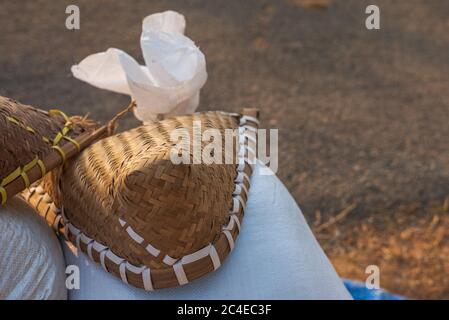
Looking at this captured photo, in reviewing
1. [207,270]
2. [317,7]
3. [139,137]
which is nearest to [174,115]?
[139,137]

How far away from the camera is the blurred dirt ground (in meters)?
2.58

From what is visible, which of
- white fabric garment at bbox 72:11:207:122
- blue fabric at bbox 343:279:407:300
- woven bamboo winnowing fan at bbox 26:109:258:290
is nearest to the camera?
woven bamboo winnowing fan at bbox 26:109:258:290

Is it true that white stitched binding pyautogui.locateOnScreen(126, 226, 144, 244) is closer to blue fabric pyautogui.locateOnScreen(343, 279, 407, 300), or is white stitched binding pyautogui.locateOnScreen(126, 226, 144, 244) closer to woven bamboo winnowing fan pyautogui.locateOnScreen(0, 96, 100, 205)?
woven bamboo winnowing fan pyautogui.locateOnScreen(0, 96, 100, 205)

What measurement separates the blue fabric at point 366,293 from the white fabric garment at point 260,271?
0.63 meters

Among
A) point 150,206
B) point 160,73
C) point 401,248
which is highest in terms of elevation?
point 160,73

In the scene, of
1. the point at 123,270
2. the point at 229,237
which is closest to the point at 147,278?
the point at 123,270

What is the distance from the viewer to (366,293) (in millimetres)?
1950

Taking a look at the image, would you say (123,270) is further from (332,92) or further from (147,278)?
(332,92)

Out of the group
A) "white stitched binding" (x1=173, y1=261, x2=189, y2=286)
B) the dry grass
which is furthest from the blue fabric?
"white stitched binding" (x1=173, y1=261, x2=189, y2=286)

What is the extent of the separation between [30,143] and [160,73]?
343mm

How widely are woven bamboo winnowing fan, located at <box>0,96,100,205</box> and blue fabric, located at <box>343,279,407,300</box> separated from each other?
94cm

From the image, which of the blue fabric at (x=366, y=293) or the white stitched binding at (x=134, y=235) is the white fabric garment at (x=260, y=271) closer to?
the white stitched binding at (x=134, y=235)

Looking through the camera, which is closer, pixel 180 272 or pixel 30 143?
pixel 180 272

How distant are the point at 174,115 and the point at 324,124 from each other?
1.81 metres
